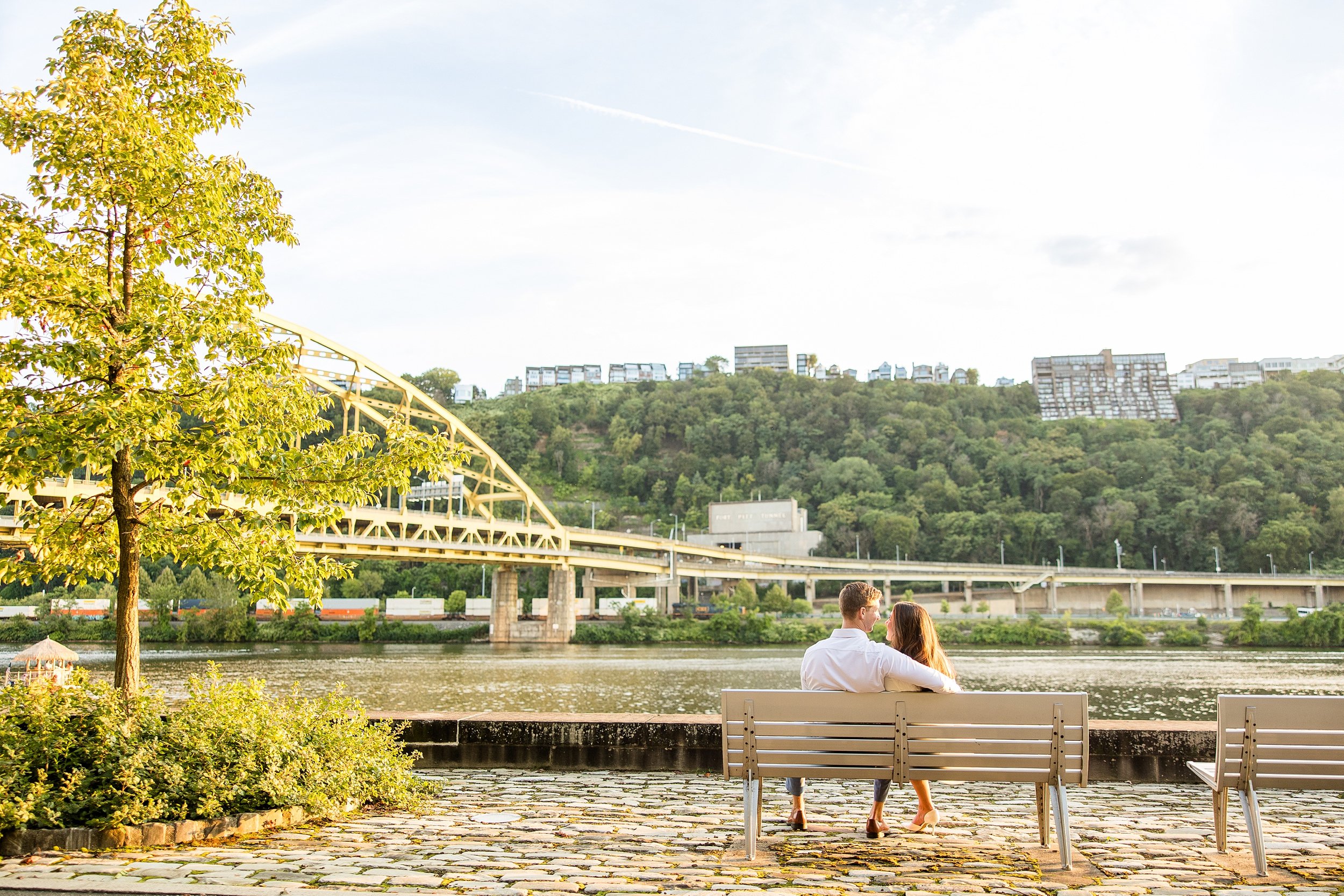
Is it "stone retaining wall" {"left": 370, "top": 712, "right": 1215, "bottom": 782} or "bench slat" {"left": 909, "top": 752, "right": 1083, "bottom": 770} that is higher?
"bench slat" {"left": 909, "top": 752, "right": 1083, "bottom": 770}

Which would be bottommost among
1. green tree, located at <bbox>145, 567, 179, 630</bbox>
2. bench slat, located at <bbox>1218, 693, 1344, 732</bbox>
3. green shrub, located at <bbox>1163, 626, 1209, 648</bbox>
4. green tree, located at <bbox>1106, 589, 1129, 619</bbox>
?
green shrub, located at <bbox>1163, 626, 1209, 648</bbox>

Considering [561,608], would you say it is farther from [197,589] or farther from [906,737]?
[906,737]

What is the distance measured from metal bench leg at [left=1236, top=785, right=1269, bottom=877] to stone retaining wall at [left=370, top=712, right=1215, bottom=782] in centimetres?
277

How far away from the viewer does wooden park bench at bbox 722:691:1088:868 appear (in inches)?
186

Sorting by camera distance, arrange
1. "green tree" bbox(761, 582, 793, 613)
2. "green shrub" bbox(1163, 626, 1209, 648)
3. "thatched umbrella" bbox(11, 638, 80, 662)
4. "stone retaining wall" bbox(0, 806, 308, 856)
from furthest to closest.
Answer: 1. "green tree" bbox(761, 582, 793, 613)
2. "green shrub" bbox(1163, 626, 1209, 648)
3. "thatched umbrella" bbox(11, 638, 80, 662)
4. "stone retaining wall" bbox(0, 806, 308, 856)

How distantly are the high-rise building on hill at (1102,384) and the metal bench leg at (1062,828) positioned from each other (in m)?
178

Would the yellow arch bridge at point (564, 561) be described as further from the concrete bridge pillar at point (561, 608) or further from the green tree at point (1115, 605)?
the green tree at point (1115, 605)

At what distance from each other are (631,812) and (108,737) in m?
2.92

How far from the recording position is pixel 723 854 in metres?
4.70

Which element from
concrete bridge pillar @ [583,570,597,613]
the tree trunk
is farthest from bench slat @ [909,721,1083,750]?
concrete bridge pillar @ [583,570,597,613]

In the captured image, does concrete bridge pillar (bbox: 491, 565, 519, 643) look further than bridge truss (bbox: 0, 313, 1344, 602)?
Yes

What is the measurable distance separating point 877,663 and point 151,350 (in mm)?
4772

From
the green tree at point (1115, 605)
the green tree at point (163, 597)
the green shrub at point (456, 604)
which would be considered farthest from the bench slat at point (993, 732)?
the green shrub at point (456, 604)

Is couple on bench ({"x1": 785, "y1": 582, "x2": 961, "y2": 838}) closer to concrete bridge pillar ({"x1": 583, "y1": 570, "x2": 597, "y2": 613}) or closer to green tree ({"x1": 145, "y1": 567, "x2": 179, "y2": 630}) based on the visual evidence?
green tree ({"x1": 145, "y1": 567, "x2": 179, "y2": 630})
